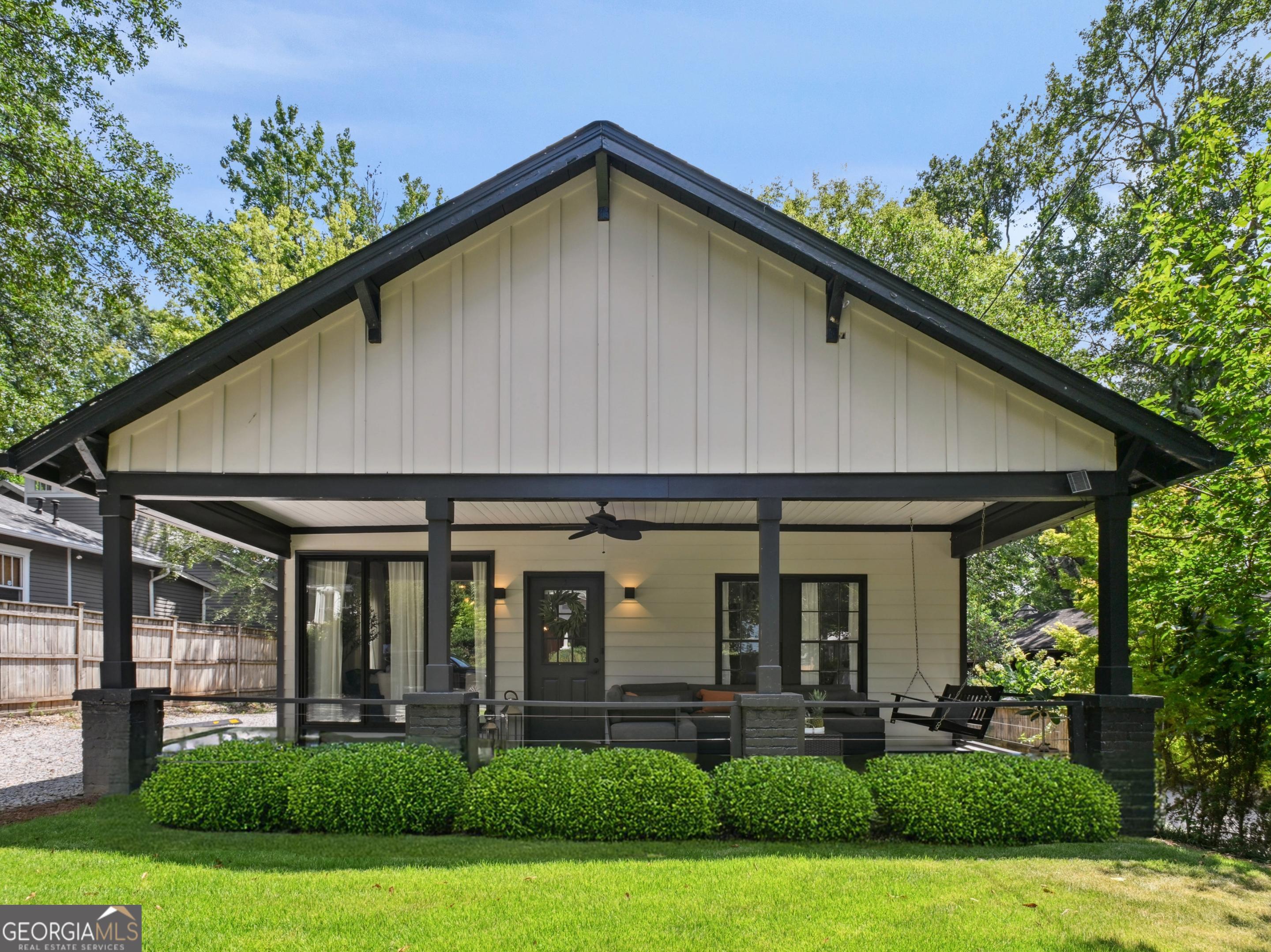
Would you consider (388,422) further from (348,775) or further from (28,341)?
(28,341)

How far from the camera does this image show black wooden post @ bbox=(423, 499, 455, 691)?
A: 7.23 meters

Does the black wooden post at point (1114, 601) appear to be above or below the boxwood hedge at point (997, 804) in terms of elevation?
above

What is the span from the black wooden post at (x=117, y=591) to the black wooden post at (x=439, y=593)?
2540 mm

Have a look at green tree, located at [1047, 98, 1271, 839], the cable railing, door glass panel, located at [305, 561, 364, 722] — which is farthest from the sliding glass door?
green tree, located at [1047, 98, 1271, 839]

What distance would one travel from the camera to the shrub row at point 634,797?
21.7ft

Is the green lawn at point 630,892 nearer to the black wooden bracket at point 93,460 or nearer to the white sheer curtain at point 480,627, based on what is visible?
the black wooden bracket at point 93,460

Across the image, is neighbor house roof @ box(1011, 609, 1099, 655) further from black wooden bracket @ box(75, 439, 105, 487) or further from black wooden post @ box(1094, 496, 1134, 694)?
black wooden bracket @ box(75, 439, 105, 487)

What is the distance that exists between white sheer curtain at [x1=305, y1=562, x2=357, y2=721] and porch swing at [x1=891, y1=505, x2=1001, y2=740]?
22.2 feet

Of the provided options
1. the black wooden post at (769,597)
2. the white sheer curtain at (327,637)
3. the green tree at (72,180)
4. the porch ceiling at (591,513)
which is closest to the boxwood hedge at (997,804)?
the black wooden post at (769,597)

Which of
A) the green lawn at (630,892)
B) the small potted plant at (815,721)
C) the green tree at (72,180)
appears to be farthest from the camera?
the green tree at (72,180)

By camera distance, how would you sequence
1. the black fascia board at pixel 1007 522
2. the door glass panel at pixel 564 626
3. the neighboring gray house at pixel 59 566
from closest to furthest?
the black fascia board at pixel 1007 522 → the door glass panel at pixel 564 626 → the neighboring gray house at pixel 59 566

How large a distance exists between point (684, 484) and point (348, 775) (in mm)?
3527

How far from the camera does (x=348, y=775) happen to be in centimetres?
684

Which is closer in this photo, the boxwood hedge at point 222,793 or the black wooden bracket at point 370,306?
the boxwood hedge at point 222,793
